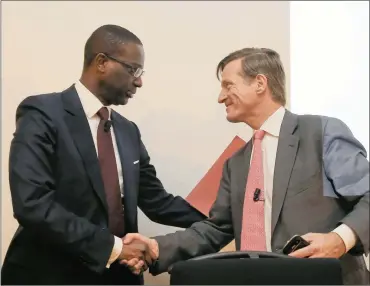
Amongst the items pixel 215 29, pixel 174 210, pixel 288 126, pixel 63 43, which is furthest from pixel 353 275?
pixel 63 43

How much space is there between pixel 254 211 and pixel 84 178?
0.53m

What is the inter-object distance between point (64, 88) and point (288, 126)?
0.75 meters

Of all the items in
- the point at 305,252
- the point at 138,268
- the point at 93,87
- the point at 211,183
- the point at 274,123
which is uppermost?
the point at 93,87

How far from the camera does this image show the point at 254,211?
5.08 feet

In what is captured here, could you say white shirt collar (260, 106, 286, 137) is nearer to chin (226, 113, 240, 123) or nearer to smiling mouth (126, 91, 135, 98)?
chin (226, 113, 240, 123)

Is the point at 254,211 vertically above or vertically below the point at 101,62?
below

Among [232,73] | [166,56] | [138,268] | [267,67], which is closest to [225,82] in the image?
[232,73]

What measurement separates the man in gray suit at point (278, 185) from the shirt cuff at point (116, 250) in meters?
0.05

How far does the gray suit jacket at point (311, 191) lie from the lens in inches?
55.8

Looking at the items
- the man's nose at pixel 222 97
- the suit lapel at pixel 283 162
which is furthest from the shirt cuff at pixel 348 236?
the man's nose at pixel 222 97

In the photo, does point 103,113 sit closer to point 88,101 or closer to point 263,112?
point 88,101

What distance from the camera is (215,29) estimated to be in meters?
1.82

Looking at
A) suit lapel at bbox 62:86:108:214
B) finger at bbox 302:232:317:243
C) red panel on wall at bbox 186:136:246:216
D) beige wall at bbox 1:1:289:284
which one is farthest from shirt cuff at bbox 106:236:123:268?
finger at bbox 302:232:317:243

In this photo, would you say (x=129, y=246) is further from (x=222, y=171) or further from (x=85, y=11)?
(x=85, y=11)
